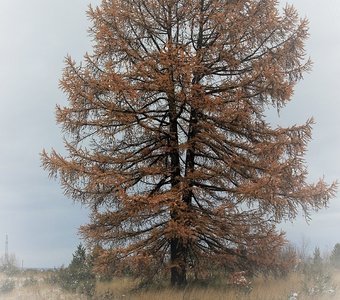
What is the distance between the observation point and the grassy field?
1259 cm

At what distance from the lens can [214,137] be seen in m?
13.5

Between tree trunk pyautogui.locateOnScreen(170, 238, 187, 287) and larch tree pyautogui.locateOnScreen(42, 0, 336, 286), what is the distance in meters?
0.03

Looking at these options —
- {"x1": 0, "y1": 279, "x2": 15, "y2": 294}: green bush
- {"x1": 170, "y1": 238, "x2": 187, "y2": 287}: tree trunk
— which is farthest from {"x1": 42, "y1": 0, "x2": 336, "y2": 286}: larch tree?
{"x1": 0, "y1": 279, "x2": 15, "y2": 294}: green bush

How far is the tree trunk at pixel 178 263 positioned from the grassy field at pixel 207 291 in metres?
0.37

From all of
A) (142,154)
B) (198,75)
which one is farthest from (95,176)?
(198,75)

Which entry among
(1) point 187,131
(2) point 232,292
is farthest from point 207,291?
(1) point 187,131

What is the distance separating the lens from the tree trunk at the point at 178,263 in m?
13.4

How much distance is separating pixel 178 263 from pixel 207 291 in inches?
39.2

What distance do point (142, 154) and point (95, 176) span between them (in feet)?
5.51

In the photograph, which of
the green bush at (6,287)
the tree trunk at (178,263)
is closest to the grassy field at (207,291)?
the green bush at (6,287)

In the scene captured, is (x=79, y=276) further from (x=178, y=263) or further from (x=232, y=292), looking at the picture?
(x=232, y=292)

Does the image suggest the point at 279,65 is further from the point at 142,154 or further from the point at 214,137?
the point at 142,154

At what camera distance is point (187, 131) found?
47.3 ft

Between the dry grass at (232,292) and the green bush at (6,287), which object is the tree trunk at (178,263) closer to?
the dry grass at (232,292)
